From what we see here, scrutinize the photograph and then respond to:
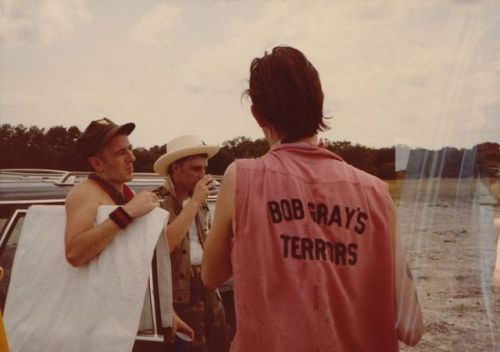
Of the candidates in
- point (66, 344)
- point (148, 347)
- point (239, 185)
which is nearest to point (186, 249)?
point (148, 347)

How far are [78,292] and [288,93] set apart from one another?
1.23 m

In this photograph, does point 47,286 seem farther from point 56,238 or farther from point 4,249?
point 4,249

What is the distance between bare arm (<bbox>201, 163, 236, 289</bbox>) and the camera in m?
1.45

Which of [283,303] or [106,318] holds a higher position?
[283,303]

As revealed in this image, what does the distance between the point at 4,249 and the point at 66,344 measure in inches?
25.2

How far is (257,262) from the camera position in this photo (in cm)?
140

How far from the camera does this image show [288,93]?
1545 millimetres

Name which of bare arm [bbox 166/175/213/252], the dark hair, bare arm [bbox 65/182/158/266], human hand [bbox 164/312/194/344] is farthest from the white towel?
the dark hair

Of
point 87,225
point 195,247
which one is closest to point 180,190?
point 195,247

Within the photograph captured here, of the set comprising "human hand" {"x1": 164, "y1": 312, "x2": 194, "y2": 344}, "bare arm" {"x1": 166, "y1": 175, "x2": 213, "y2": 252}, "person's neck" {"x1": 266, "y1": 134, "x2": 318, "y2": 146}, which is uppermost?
"person's neck" {"x1": 266, "y1": 134, "x2": 318, "y2": 146}

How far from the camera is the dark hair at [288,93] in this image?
1.54 metres

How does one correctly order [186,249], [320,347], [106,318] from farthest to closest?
[186,249]
[106,318]
[320,347]

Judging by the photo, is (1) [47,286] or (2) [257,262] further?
(1) [47,286]

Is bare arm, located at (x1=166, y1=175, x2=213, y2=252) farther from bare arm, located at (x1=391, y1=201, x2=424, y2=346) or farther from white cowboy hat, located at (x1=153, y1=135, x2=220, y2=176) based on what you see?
bare arm, located at (x1=391, y1=201, x2=424, y2=346)
